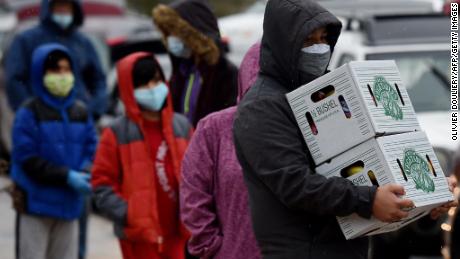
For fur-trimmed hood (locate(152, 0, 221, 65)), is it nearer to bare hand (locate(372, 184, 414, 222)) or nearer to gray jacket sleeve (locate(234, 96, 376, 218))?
gray jacket sleeve (locate(234, 96, 376, 218))

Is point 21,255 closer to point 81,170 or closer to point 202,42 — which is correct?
point 81,170

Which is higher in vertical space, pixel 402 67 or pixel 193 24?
pixel 193 24

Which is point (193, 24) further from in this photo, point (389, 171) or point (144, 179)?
point (389, 171)

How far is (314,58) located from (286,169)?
47 centimetres

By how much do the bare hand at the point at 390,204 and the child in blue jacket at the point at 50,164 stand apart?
3.65m

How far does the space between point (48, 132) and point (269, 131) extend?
138 inches

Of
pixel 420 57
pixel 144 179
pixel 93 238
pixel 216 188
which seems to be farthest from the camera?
pixel 93 238

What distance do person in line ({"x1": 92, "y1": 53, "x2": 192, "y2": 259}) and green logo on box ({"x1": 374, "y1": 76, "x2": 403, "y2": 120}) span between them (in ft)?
7.44

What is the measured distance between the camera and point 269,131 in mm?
4102

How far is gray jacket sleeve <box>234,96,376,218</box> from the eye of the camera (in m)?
4.03

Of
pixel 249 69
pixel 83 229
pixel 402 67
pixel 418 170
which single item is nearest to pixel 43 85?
pixel 83 229

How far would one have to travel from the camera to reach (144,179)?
6.33 meters

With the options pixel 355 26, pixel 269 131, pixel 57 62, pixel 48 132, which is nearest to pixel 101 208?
pixel 48 132

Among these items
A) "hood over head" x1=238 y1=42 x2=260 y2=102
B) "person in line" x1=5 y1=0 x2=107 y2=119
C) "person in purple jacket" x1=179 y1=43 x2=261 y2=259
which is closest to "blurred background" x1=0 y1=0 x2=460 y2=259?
"person in line" x1=5 y1=0 x2=107 y2=119
